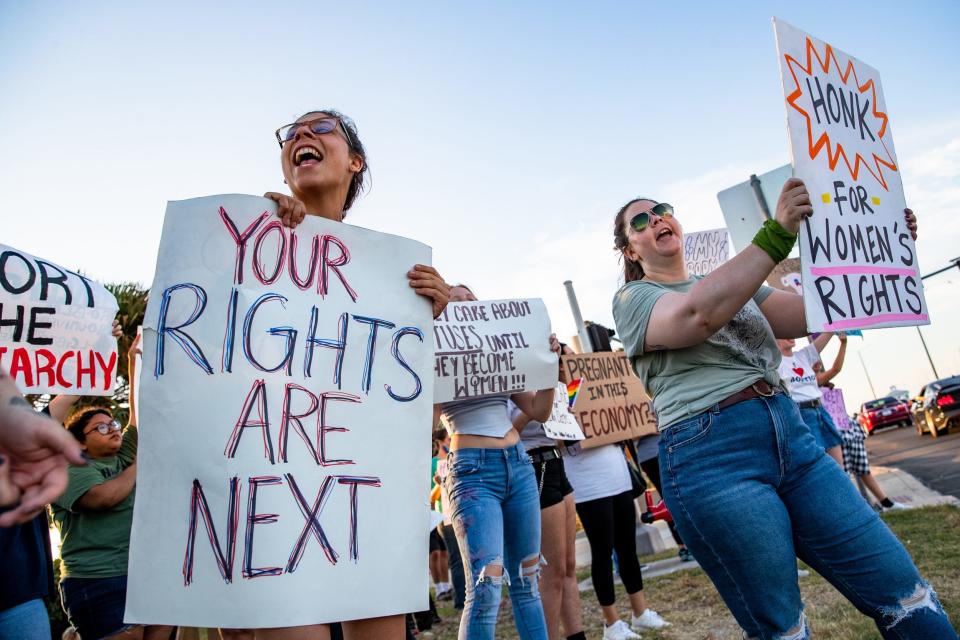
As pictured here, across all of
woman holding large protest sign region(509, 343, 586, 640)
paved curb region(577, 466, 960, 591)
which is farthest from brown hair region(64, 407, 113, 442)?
paved curb region(577, 466, 960, 591)

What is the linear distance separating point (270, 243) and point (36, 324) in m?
1.84

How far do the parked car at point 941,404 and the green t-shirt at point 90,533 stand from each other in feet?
62.3

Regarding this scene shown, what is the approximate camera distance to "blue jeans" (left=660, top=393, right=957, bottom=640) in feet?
6.62

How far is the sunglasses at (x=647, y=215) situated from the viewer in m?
2.67

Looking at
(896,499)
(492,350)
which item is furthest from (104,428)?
(896,499)

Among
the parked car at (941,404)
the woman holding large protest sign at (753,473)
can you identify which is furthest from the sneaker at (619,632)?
the parked car at (941,404)

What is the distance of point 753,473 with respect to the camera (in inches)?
82.8

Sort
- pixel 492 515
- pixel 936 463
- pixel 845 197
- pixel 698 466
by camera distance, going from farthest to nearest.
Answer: pixel 936 463, pixel 492 515, pixel 845 197, pixel 698 466

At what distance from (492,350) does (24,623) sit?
2199mm

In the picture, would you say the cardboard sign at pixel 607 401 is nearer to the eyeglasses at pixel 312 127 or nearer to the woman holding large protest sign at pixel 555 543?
the woman holding large protest sign at pixel 555 543

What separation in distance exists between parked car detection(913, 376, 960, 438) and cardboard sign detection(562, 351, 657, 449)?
1527 centimetres

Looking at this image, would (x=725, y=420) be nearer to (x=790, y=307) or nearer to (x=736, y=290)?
(x=736, y=290)

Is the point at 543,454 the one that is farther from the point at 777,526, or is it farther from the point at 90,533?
the point at 90,533

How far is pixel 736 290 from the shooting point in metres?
2.08
